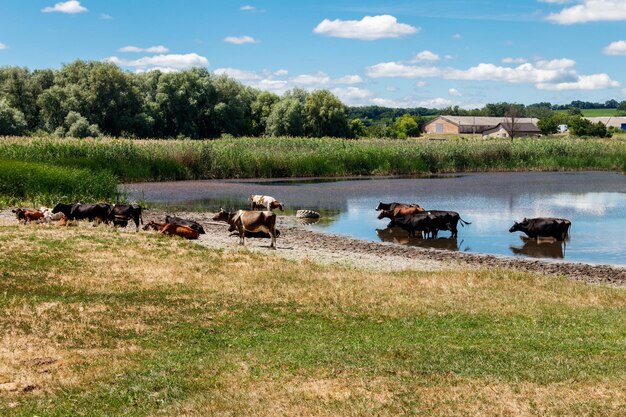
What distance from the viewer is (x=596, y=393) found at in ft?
31.8

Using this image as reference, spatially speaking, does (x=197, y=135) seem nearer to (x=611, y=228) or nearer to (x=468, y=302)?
(x=611, y=228)

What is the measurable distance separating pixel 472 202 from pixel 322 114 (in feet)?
201

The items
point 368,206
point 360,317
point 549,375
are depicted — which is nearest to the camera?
point 549,375

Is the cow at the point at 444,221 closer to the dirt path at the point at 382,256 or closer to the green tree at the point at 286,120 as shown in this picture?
the dirt path at the point at 382,256

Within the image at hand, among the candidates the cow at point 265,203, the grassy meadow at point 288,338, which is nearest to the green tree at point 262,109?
the cow at point 265,203

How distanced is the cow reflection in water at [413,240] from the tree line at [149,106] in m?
52.1

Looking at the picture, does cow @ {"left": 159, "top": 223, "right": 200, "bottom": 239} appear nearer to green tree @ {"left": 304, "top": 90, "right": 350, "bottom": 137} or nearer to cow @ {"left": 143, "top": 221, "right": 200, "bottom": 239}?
cow @ {"left": 143, "top": 221, "right": 200, "bottom": 239}

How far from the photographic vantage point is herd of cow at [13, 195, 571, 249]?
25156 millimetres

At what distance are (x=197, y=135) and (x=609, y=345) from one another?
84.6m

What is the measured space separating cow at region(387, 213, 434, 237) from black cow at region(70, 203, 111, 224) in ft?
36.7

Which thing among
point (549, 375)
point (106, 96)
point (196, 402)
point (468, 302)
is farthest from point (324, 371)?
point (106, 96)

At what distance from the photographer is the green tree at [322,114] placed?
104000mm

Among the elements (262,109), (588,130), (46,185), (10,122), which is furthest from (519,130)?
(46,185)

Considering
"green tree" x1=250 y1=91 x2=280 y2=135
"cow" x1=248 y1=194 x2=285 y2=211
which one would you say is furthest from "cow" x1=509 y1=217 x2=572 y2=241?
"green tree" x1=250 y1=91 x2=280 y2=135
